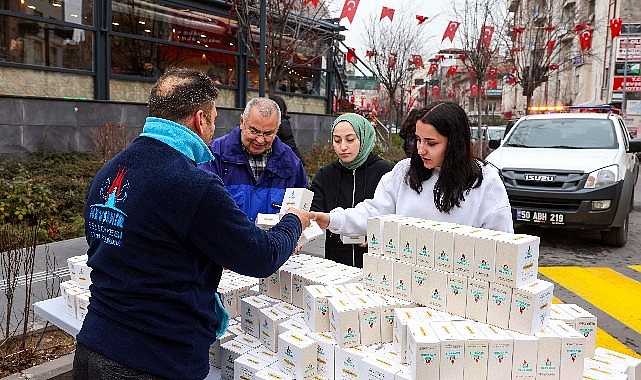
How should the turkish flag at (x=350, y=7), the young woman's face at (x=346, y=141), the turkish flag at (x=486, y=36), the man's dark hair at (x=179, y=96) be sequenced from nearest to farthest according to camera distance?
1. the man's dark hair at (x=179, y=96)
2. the young woman's face at (x=346, y=141)
3. the turkish flag at (x=350, y=7)
4. the turkish flag at (x=486, y=36)

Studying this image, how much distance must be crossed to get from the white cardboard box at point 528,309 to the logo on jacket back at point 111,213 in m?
1.66

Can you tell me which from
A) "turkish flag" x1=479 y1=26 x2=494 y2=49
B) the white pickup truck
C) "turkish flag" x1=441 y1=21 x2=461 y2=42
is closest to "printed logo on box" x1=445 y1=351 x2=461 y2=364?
the white pickup truck

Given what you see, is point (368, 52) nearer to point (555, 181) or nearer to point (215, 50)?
point (215, 50)

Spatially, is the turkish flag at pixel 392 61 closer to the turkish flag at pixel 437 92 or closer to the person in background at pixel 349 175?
the person in background at pixel 349 175

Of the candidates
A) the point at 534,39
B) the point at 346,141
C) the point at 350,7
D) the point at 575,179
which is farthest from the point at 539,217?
the point at 534,39

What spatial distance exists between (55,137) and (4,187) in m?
3.60

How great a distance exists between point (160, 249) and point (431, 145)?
5.35ft

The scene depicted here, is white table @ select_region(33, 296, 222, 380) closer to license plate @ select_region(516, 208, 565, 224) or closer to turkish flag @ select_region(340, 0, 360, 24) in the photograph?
license plate @ select_region(516, 208, 565, 224)

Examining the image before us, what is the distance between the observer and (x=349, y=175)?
4.36m

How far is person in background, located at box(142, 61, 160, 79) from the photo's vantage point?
1466 centimetres

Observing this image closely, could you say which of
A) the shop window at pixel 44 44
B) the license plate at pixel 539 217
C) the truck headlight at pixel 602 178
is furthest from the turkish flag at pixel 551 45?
the shop window at pixel 44 44

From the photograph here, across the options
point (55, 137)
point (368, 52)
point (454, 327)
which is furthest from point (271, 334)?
point (368, 52)

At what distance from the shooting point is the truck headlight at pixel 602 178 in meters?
8.13

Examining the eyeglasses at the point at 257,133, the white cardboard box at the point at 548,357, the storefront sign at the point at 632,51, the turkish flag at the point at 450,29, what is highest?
the storefront sign at the point at 632,51
